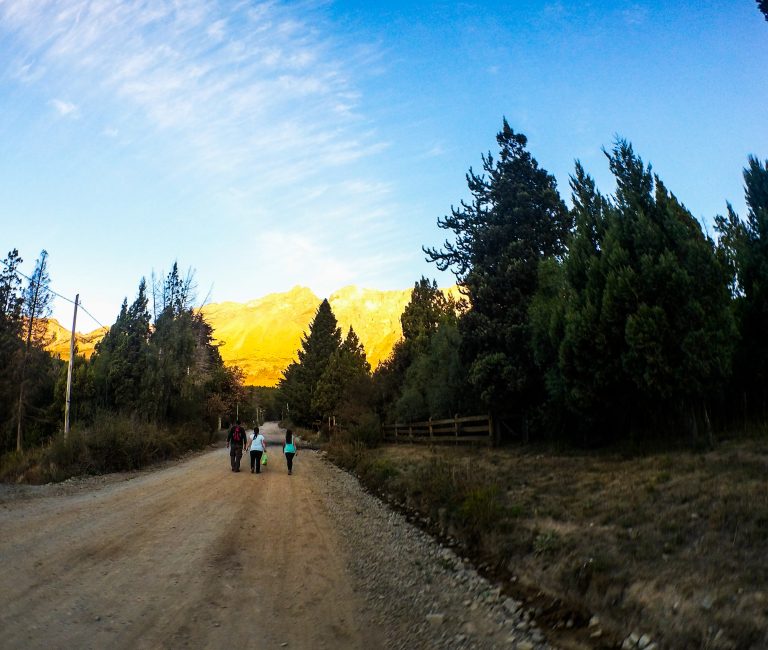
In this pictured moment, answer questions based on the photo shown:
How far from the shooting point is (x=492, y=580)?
5684mm

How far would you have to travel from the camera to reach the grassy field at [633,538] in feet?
12.6

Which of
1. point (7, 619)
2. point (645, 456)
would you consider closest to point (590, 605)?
point (7, 619)

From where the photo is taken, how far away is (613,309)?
36.2 ft

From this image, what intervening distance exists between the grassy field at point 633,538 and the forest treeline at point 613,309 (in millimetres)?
1868

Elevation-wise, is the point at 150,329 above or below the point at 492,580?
above

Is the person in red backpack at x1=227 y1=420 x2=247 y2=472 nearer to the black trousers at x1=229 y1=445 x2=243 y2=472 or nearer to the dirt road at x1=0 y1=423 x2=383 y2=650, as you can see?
the black trousers at x1=229 y1=445 x2=243 y2=472

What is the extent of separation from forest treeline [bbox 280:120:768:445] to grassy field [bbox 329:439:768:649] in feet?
6.13

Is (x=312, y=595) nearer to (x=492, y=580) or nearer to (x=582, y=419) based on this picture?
(x=492, y=580)

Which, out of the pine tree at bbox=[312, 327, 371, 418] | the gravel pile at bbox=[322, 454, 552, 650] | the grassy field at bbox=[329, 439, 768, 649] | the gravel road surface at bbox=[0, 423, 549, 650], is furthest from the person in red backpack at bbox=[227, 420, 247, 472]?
the pine tree at bbox=[312, 327, 371, 418]

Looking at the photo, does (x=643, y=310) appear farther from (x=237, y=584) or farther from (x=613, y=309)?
(x=237, y=584)

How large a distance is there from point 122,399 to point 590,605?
31645 millimetres

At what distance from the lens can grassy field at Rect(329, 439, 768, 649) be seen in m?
3.83

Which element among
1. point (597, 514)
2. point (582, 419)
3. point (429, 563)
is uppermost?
point (582, 419)

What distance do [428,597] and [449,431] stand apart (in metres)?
18.3
